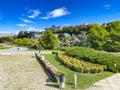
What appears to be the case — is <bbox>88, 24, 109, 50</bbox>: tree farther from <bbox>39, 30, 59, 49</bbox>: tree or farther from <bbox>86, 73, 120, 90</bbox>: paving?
<bbox>86, 73, 120, 90</bbox>: paving

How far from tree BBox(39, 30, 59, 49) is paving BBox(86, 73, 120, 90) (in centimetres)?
3072

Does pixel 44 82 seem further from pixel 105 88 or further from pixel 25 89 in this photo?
pixel 105 88

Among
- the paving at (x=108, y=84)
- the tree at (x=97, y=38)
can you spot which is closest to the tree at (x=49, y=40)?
the tree at (x=97, y=38)

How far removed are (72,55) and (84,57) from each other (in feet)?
10.6

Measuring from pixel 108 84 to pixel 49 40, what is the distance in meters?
32.5

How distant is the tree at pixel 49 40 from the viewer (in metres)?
41.0

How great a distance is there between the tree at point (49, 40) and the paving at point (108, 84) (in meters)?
30.7

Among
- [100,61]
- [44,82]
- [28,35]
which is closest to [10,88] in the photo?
[44,82]

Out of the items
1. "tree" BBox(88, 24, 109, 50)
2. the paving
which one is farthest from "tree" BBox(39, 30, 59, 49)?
the paving

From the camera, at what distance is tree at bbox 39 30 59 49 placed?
4100 centimetres

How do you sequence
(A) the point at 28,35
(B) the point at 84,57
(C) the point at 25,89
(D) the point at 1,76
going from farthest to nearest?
1. (A) the point at 28,35
2. (B) the point at 84,57
3. (D) the point at 1,76
4. (C) the point at 25,89

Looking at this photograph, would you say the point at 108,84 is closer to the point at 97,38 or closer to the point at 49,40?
the point at 97,38

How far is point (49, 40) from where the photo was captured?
136 feet

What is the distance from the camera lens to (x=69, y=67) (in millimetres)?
14273
